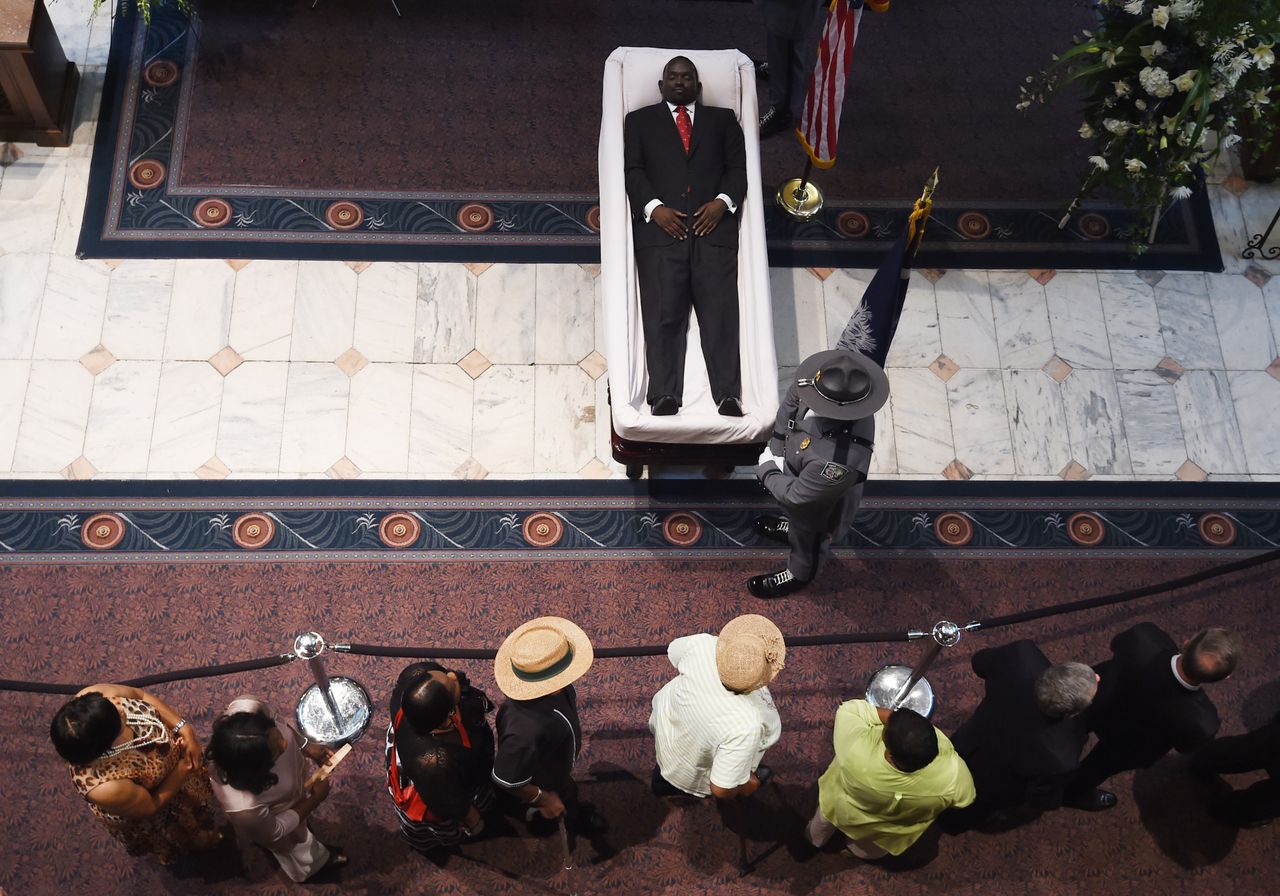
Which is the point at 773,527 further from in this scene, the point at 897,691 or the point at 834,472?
the point at 834,472

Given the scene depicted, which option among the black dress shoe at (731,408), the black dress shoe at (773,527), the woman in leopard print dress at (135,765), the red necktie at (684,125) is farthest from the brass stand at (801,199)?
the woman in leopard print dress at (135,765)

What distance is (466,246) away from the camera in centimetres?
611

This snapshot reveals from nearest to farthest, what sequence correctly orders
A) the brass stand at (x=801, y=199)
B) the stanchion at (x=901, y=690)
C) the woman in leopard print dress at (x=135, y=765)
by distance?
1. the woman in leopard print dress at (x=135, y=765)
2. the stanchion at (x=901, y=690)
3. the brass stand at (x=801, y=199)

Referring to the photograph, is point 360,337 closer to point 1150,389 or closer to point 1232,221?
point 1150,389

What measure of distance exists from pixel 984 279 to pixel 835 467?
2.48 metres

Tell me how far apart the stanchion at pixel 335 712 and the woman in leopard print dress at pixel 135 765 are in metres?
0.63

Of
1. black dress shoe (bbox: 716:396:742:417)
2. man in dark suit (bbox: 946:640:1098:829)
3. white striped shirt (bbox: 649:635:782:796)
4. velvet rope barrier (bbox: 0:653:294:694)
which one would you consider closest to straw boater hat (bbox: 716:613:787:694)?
white striped shirt (bbox: 649:635:782:796)

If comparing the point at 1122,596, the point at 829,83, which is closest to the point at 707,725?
the point at 1122,596

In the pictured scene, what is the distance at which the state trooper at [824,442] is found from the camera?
4.29 m

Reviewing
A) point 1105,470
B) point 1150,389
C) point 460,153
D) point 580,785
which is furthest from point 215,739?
point 1150,389

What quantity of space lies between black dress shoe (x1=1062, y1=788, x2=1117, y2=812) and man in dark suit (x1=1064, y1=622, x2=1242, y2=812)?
28 cm

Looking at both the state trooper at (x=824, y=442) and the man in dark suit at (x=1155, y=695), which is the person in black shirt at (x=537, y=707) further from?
the man in dark suit at (x=1155, y=695)

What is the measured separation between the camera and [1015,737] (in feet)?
13.0

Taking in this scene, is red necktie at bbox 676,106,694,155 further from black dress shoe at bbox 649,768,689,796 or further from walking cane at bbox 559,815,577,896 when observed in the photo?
walking cane at bbox 559,815,577,896
